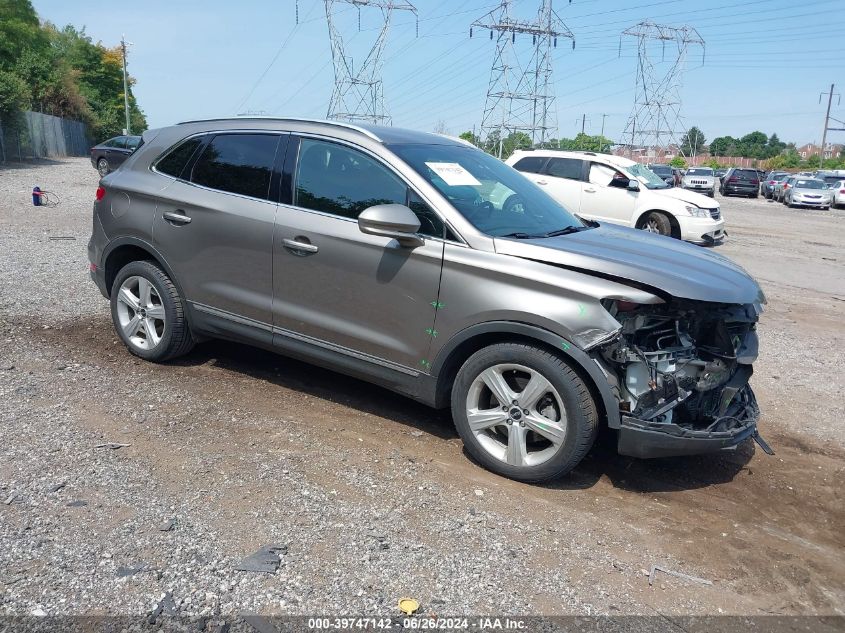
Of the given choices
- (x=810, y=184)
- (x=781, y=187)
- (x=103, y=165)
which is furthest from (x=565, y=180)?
(x=781, y=187)

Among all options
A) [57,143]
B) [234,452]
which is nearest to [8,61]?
[57,143]

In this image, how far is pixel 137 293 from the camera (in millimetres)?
5410

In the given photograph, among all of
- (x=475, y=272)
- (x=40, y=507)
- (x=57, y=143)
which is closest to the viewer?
(x=40, y=507)

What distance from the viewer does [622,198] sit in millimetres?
14344

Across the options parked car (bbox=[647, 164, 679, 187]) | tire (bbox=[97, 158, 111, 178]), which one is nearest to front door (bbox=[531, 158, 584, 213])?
parked car (bbox=[647, 164, 679, 187])

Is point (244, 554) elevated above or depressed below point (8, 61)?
below

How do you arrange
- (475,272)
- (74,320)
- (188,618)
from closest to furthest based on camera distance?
(188,618) < (475,272) < (74,320)

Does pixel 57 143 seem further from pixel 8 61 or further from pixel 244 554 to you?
pixel 244 554

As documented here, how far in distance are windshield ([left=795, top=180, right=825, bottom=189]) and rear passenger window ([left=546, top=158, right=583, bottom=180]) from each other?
23299mm

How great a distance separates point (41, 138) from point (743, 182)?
4077 cm

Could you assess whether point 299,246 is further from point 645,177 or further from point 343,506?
point 645,177

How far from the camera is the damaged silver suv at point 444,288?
368 cm

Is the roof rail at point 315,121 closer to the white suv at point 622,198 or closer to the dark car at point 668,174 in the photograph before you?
the white suv at point 622,198

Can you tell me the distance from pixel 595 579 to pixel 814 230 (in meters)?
21.3
